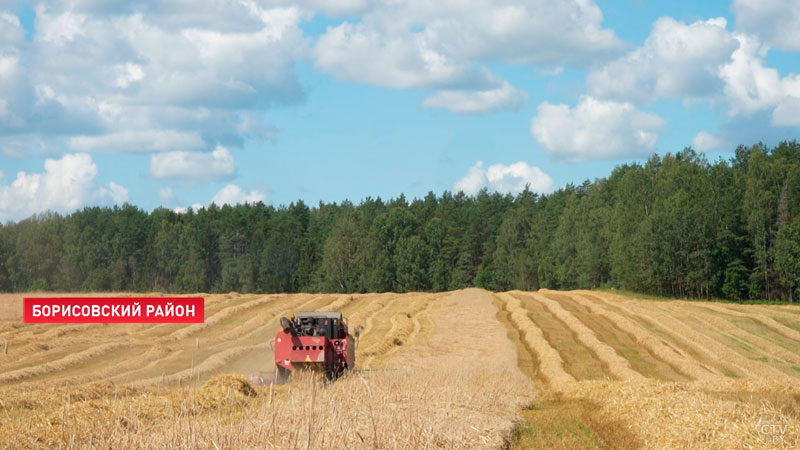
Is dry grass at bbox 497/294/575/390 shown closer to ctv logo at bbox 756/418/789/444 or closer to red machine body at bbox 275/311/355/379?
red machine body at bbox 275/311/355/379

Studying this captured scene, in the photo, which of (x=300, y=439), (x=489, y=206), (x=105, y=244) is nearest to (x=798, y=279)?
(x=489, y=206)

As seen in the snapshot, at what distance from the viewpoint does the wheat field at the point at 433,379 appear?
34.2 feet

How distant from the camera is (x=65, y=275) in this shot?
13362 centimetres

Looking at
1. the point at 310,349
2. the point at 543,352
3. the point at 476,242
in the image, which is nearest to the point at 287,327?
the point at 310,349

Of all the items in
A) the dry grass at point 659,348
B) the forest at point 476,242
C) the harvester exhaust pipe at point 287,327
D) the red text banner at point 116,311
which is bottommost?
the dry grass at point 659,348

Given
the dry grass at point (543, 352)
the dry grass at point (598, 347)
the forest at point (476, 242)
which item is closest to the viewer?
the dry grass at point (543, 352)

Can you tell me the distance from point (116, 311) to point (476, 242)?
274 ft

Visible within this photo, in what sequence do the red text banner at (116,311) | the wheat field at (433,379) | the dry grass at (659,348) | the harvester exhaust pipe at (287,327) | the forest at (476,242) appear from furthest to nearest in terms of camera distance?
the forest at (476,242) → the red text banner at (116,311) → the dry grass at (659,348) → the harvester exhaust pipe at (287,327) → the wheat field at (433,379)

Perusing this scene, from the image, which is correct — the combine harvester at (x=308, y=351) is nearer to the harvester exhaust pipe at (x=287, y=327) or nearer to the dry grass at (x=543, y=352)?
the harvester exhaust pipe at (x=287, y=327)

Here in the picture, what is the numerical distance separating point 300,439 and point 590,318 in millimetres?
44613

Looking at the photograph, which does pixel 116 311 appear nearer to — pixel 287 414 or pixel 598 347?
pixel 598 347

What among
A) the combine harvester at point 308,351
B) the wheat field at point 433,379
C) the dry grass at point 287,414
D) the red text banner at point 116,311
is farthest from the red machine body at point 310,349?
the red text banner at point 116,311

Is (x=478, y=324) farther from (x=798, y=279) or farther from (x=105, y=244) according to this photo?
(x=105, y=244)

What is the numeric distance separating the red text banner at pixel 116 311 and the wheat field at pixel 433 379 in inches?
65.7
